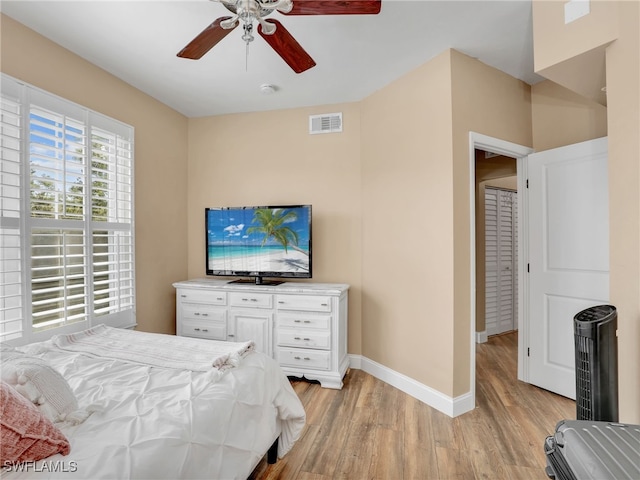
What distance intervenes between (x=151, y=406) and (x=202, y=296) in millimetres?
2055

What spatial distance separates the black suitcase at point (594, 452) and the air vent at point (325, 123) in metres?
2.98

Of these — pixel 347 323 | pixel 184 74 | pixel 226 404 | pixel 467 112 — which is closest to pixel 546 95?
pixel 467 112

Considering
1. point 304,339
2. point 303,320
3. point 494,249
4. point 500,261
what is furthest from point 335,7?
point 500,261

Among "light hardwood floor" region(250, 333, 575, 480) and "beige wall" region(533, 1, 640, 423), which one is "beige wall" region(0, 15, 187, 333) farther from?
"beige wall" region(533, 1, 640, 423)

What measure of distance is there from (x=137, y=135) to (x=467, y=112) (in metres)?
3.00

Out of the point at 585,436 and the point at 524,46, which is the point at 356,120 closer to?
the point at 524,46

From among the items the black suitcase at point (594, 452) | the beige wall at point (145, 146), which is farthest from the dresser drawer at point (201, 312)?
the black suitcase at point (594, 452)

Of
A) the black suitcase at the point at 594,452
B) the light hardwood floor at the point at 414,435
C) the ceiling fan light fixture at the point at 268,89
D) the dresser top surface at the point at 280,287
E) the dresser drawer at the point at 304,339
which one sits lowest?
the light hardwood floor at the point at 414,435

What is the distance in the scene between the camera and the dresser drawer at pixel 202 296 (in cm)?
312

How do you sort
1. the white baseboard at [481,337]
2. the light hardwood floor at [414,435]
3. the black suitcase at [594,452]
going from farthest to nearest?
the white baseboard at [481,337], the light hardwood floor at [414,435], the black suitcase at [594,452]

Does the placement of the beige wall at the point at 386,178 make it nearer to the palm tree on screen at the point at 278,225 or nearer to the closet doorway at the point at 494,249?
the palm tree on screen at the point at 278,225

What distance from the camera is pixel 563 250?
2604 millimetres

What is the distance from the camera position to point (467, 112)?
8.07 feet

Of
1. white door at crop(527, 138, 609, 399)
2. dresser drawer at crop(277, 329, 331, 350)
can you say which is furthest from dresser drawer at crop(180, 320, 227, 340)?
white door at crop(527, 138, 609, 399)
